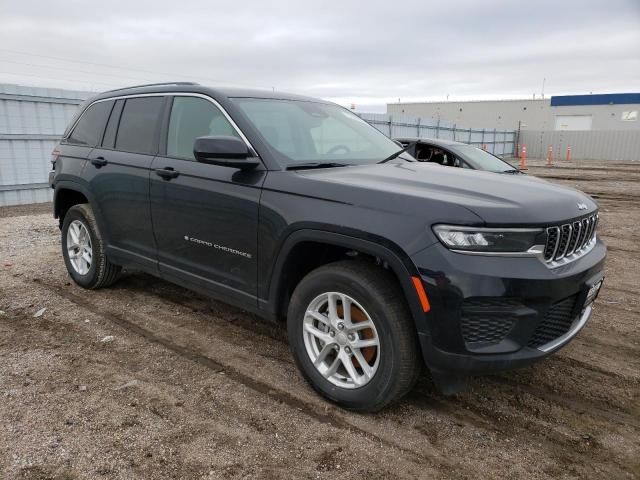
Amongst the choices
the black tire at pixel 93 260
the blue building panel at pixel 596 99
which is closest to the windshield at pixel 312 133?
the black tire at pixel 93 260

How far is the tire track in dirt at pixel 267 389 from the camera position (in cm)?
→ 262

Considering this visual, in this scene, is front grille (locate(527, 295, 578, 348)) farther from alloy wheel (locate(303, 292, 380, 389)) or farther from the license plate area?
alloy wheel (locate(303, 292, 380, 389))

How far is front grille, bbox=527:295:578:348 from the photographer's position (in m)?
2.64

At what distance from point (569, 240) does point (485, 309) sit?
711 millimetres

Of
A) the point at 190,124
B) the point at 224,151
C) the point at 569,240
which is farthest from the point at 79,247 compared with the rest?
the point at 569,240

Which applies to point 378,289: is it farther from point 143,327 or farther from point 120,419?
point 143,327

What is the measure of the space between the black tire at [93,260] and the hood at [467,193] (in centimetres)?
257

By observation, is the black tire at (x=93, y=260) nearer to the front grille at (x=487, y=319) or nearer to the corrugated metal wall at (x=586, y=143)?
the front grille at (x=487, y=319)

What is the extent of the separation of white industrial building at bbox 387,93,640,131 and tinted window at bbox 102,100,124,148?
4563cm

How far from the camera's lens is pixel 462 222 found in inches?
97.2

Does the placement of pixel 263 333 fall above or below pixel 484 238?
below

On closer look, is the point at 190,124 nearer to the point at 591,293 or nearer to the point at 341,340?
the point at 341,340

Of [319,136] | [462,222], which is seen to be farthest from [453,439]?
[319,136]

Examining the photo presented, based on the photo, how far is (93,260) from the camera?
484 cm
